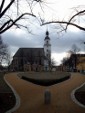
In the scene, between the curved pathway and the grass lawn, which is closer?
the curved pathway

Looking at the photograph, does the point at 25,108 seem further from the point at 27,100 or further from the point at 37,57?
the point at 37,57

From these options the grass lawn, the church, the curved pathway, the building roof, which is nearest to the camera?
the curved pathway

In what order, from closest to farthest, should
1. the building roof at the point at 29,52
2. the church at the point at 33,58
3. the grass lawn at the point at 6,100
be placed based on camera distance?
the grass lawn at the point at 6,100, the church at the point at 33,58, the building roof at the point at 29,52

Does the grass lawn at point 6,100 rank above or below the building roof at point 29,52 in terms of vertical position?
below

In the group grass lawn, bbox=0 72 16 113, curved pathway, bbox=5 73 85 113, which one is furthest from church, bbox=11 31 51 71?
grass lawn, bbox=0 72 16 113

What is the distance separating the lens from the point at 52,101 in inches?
1134

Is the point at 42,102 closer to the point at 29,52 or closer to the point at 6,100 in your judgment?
the point at 6,100

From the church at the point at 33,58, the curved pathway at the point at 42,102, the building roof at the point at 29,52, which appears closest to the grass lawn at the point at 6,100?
the curved pathway at the point at 42,102

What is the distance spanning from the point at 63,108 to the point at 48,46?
143467 millimetres

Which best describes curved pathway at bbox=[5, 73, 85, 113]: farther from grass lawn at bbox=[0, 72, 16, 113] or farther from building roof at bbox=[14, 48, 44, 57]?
building roof at bbox=[14, 48, 44, 57]

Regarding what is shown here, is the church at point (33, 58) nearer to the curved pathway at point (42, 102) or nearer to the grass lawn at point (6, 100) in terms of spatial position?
the curved pathway at point (42, 102)

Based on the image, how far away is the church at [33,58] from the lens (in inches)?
4941

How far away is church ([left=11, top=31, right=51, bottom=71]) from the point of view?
12550 cm

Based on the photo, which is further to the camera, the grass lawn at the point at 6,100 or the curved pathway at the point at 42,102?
the grass lawn at the point at 6,100
